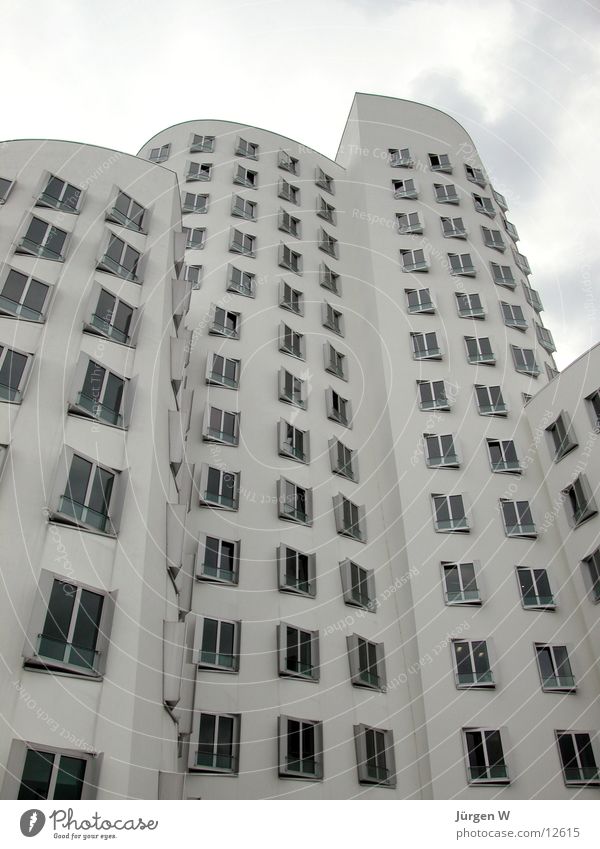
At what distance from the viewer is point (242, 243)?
36531mm

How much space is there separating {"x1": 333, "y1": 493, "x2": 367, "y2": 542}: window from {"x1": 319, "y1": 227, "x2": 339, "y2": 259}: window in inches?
697

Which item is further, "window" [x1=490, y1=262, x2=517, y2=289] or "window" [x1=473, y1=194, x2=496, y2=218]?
"window" [x1=473, y1=194, x2=496, y2=218]

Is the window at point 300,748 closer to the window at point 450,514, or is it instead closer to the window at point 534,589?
the window at point 534,589

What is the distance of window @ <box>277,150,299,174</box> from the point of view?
1711 inches

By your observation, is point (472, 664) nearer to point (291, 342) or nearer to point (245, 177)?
point (291, 342)

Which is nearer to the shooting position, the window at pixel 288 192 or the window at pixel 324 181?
the window at pixel 288 192

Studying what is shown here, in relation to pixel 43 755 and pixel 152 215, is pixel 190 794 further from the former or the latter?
pixel 152 215

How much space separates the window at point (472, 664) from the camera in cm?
2484

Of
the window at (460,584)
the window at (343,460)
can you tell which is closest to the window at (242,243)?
the window at (343,460)

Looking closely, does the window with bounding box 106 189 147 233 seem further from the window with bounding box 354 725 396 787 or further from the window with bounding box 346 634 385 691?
the window with bounding box 354 725 396 787

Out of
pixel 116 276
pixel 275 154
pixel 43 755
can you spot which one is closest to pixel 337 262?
pixel 275 154

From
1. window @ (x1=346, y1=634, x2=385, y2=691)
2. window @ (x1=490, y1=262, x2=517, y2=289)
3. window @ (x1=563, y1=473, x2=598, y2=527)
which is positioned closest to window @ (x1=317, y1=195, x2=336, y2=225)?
window @ (x1=490, y1=262, x2=517, y2=289)

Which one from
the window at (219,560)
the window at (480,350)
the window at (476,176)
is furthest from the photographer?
the window at (476,176)

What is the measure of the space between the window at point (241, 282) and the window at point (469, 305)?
1160 cm
